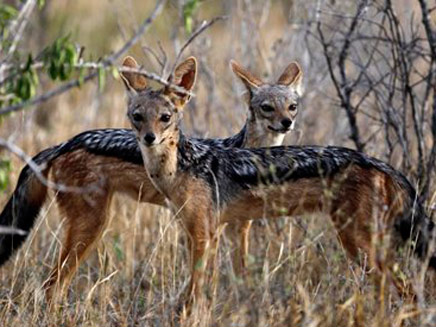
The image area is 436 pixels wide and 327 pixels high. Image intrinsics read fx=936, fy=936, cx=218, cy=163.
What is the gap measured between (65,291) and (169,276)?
64 cm

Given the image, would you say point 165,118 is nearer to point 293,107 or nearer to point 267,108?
point 267,108

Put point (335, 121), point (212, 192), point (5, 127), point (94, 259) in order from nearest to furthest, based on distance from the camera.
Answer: point (212, 192) < point (94, 259) < point (335, 121) < point (5, 127)

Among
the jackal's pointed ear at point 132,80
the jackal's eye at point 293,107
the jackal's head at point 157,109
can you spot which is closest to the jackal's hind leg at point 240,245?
the jackal's eye at point 293,107

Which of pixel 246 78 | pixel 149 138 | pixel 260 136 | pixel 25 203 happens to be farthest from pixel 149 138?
pixel 246 78

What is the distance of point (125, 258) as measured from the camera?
6.52 meters

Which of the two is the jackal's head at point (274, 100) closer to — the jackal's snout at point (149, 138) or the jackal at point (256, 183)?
the jackal at point (256, 183)

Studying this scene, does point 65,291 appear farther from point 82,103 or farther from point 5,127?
point 82,103

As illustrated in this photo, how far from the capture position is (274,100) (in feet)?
22.2

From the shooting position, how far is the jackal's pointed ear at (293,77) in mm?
7082

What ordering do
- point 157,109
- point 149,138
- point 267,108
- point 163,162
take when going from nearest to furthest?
1. point 149,138
2. point 157,109
3. point 163,162
4. point 267,108

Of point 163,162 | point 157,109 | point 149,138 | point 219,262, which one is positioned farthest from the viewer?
point 219,262

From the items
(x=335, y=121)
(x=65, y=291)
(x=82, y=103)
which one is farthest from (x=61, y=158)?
(x=82, y=103)

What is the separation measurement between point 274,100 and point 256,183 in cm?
111

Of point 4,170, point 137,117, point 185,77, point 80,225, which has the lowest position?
point 80,225
